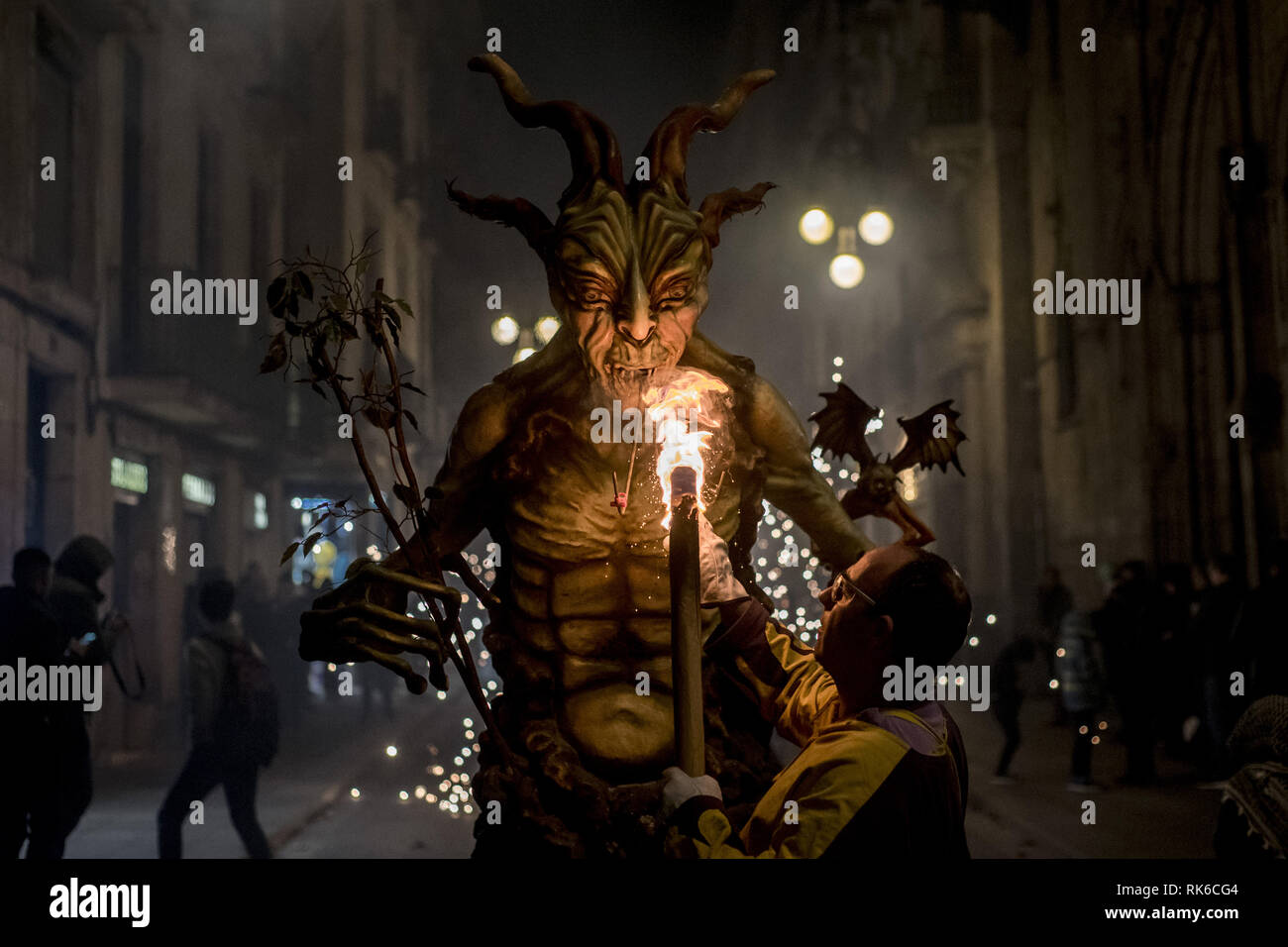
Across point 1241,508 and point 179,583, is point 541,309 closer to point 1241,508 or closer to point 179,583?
point 1241,508

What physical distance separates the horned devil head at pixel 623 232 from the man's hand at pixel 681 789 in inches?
46.0

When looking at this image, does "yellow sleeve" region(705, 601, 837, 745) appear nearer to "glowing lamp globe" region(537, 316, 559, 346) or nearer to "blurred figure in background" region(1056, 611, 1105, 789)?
"glowing lamp globe" region(537, 316, 559, 346)

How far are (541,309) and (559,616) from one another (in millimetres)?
9492

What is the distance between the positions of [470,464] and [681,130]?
3.47 ft

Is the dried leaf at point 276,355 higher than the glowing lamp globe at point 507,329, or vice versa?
the glowing lamp globe at point 507,329

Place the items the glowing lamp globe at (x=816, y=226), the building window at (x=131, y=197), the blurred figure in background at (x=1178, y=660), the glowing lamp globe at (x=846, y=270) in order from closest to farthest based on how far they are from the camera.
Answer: the blurred figure in background at (x=1178, y=660)
the glowing lamp globe at (x=816, y=226)
the glowing lamp globe at (x=846, y=270)
the building window at (x=131, y=197)

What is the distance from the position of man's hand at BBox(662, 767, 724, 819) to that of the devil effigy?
685 millimetres

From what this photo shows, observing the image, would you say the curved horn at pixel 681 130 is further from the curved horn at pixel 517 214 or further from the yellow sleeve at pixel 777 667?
the yellow sleeve at pixel 777 667

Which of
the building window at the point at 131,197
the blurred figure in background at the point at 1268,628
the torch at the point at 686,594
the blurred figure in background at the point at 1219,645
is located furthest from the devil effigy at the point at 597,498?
the building window at the point at 131,197

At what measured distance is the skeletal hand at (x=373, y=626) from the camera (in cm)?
310

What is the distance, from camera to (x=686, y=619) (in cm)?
281

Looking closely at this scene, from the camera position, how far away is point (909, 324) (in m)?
29.2

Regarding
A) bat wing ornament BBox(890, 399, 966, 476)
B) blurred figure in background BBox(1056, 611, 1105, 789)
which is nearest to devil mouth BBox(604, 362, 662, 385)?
bat wing ornament BBox(890, 399, 966, 476)

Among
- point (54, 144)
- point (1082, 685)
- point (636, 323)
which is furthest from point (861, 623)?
point (54, 144)
